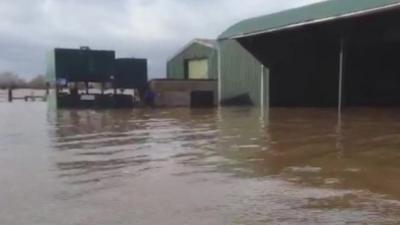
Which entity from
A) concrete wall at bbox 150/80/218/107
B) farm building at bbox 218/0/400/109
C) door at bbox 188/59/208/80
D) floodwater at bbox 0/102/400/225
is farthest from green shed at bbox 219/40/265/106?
floodwater at bbox 0/102/400/225

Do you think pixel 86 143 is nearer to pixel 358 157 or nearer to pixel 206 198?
pixel 358 157

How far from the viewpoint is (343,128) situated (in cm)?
1644

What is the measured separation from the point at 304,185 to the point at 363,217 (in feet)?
5.72

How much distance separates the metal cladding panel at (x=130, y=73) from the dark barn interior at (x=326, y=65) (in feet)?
22.1

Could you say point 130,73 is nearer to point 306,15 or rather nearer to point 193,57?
point 193,57

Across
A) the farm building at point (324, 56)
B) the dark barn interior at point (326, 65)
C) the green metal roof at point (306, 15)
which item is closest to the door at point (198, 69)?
the farm building at point (324, 56)

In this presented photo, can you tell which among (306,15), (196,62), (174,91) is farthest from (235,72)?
(196,62)

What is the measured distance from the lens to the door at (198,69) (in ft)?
136

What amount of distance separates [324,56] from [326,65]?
1.69 feet

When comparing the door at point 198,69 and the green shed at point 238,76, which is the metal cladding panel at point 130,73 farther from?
the door at point 198,69

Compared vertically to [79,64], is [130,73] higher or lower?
lower

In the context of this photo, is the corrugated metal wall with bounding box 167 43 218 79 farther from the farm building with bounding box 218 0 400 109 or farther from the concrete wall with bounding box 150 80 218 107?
the farm building with bounding box 218 0 400 109

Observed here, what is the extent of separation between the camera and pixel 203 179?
817cm

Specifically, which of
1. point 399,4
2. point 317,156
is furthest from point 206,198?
point 399,4
